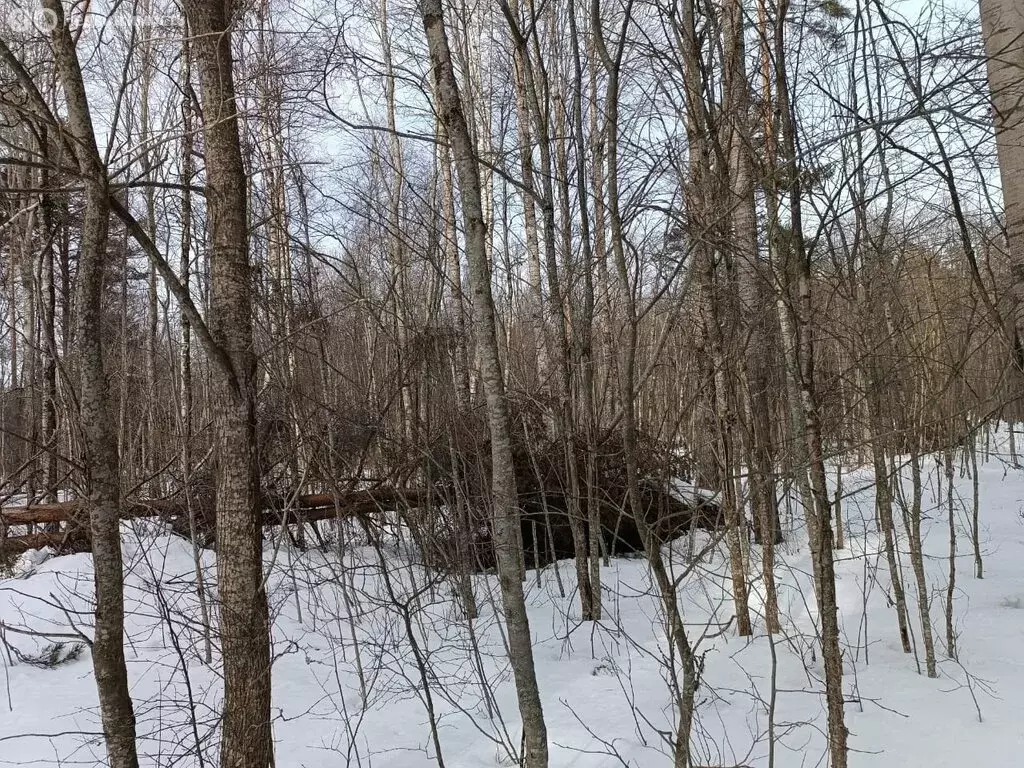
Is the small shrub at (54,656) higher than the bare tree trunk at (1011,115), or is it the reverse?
the bare tree trunk at (1011,115)

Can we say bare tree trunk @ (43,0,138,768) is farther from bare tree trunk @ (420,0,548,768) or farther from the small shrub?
the small shrub

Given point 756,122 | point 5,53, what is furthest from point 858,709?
point 5,53

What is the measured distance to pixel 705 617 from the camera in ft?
19.7

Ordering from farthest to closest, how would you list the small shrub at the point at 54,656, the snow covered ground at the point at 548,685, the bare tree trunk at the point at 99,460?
the small shrub at the point at 54,656 → the snow covered ground at the point at 548,685 → the bare tree trunk at the point at 99,460

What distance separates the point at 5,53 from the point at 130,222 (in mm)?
653

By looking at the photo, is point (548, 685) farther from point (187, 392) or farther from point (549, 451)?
point (187, 392)

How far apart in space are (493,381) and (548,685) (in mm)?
3259

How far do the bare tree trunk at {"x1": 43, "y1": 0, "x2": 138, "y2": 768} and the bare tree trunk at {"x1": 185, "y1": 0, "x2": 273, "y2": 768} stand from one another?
0.47 meters

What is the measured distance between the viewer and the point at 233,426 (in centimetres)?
326

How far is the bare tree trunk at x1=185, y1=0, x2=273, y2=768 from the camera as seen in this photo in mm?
3182

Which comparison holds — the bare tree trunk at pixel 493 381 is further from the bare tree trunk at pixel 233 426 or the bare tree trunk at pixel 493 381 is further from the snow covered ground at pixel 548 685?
the bare tree trunk at pixel 233 426

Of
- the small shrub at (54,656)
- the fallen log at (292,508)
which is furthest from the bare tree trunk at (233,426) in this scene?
the small shrub at (54,656)

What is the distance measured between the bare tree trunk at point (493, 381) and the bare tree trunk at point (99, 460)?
1.62 meters

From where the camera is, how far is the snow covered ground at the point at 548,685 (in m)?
3.75
